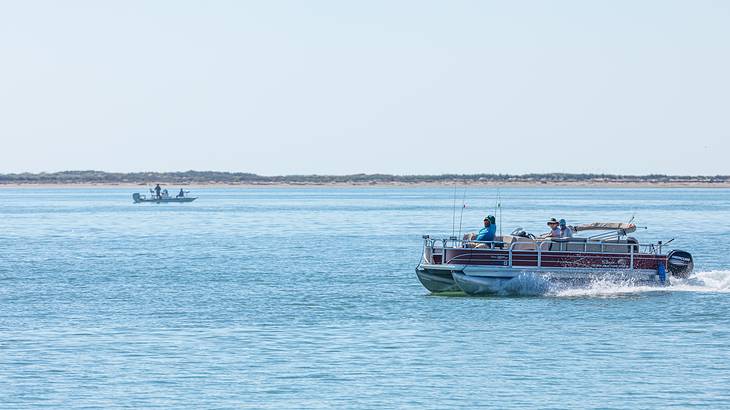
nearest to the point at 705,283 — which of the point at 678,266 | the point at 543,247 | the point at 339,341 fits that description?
the point at 678,266

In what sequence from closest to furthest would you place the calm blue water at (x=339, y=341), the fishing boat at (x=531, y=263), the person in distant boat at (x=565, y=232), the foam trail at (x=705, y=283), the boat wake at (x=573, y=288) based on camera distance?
the calm blue water at (x=339, y=341) < the fishing boat at (x=531, y=263) < the boat wake at (x=573, y=288) < the person in distant boat at (x=565, y=232) < the foam trail at (x=705, y=283)

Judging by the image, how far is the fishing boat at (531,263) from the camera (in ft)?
110

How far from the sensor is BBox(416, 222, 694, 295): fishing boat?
110 ft

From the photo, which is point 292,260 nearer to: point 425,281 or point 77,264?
point 77,264

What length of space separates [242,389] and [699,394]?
24.5 feet

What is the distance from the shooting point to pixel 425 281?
112 feet

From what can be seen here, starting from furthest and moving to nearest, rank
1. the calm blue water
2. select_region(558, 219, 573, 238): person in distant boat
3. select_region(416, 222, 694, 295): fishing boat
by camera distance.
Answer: select_region(558, 219, 573, 238): person in distant boat < select_region(416, 222, 694, 295): fishing boat < the calm blue water

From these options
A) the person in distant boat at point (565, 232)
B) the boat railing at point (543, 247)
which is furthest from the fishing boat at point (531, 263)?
the person in distant boat at point (565, 232)

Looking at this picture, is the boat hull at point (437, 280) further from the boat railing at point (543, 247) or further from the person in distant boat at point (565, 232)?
the person in distant boat at point (565, 232)

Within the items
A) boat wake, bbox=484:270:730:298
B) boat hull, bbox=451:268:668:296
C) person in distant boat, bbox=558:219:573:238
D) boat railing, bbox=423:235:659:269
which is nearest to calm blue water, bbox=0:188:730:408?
boat wake, bbox=484:270:730:298

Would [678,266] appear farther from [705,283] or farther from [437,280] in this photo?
[437,280]

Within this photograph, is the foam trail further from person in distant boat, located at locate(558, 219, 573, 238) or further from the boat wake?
person in distant boat, located at locate(558, 219, 573, 238)

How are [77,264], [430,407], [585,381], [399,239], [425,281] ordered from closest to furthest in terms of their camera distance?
[430,407]
[585,381]
[425,281]
[77,264]
[399,239]

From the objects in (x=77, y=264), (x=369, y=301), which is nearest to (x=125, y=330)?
(x=369, y=301)
